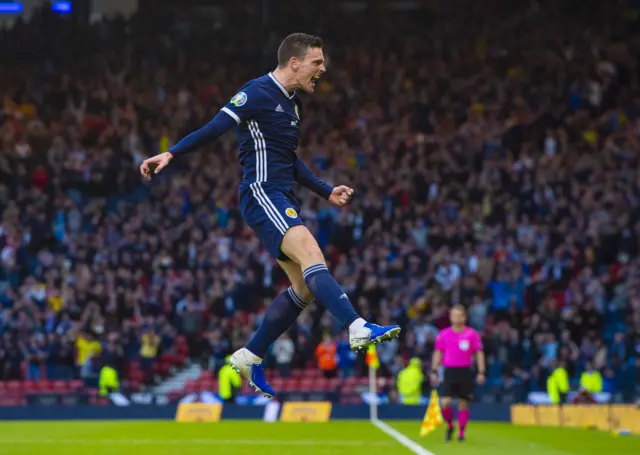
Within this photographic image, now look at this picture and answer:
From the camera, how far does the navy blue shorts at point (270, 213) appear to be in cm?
848

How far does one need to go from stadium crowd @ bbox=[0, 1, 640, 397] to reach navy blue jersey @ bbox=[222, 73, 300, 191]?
1815cm

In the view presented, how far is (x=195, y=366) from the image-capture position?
28.2 meters

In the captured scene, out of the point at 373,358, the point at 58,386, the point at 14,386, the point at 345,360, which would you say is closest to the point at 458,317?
the point at 373,358

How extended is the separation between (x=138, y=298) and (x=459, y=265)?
25.4 feet

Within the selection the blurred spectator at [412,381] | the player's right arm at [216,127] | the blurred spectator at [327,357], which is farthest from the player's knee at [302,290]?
the blurred spectator at [327,357]

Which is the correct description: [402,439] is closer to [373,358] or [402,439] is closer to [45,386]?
[373,358]

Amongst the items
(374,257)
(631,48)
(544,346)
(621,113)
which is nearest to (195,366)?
(374,257)

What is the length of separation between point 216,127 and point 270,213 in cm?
73

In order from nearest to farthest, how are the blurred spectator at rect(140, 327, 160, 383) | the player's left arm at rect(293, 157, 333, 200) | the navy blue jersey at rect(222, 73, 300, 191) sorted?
the navy blue jersey at rect(222, 73, 300, 191) → the player's left arm at rect(293, 157, 333, 200) → the blurred spectator at rect(140, 327, 160, 383)

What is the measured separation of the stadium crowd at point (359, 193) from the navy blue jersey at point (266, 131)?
18.1 metres

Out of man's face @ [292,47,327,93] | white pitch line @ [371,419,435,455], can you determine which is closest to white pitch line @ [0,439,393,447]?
white pitch line @ [371,419,435,455]

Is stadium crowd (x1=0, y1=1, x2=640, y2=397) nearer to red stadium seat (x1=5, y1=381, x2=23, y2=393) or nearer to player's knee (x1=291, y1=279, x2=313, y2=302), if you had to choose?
red stadium seat (x1=5, y1=381, x2=23, y2=393)

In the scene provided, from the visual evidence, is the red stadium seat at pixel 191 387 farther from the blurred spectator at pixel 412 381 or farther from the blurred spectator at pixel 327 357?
the blurred spectator at pixel 412 381

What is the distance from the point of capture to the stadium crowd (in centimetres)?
2748
